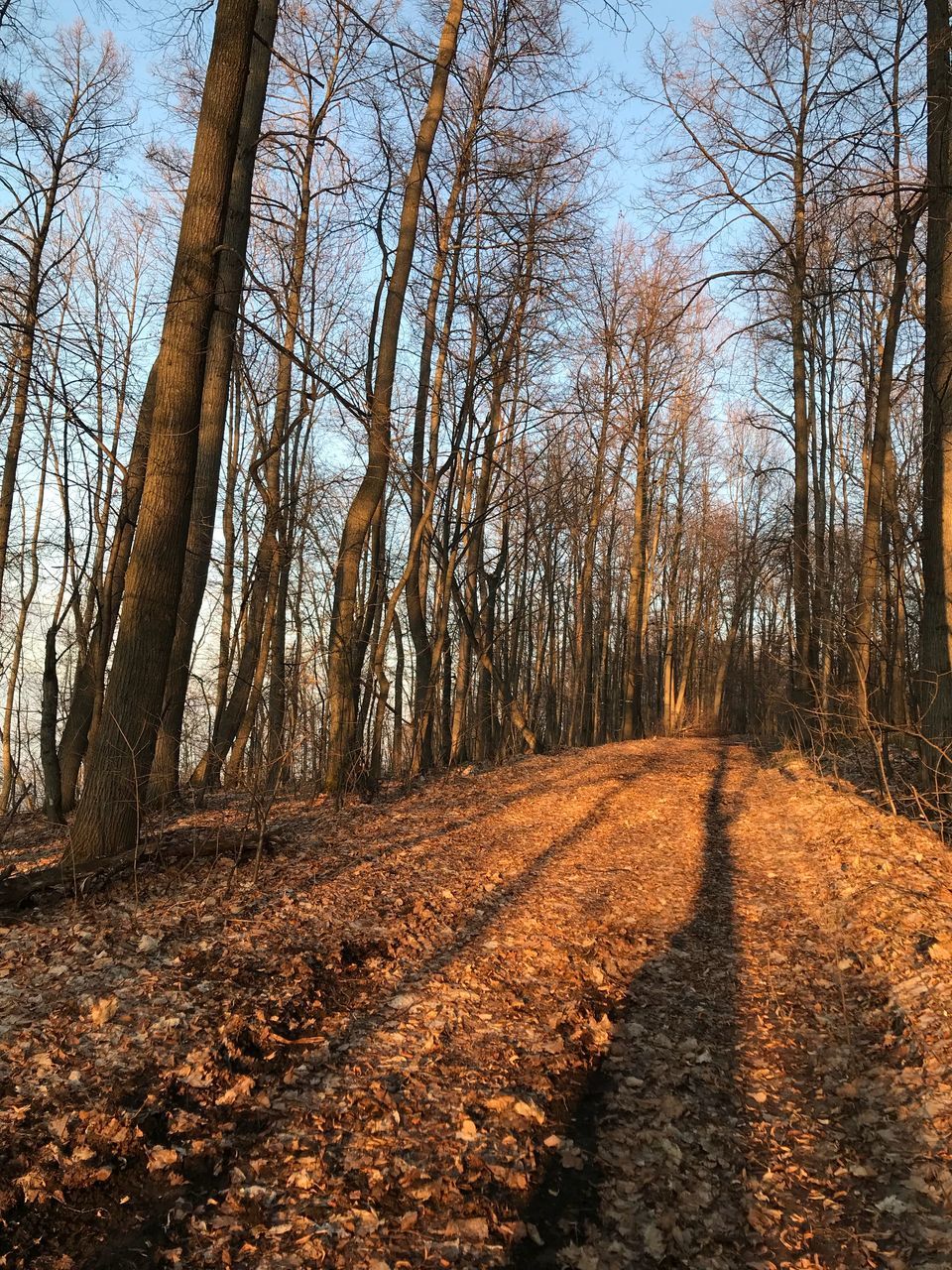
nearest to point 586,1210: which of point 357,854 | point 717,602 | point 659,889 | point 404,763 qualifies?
point 659,889

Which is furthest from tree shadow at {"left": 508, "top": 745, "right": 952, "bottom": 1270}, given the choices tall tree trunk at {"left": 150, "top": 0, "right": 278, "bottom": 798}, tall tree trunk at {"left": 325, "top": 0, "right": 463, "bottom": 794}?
tall tree trunk at {"left": 325, "top": 0, "right": 463, "bottom": 794}

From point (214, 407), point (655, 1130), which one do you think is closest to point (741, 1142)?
point (655, 1130)

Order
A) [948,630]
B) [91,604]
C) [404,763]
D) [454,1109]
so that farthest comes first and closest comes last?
[404,763] → [91,604] → [948,630] → [454,1109]

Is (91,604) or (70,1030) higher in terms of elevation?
(91,604)

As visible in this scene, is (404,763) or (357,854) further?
(404,763)

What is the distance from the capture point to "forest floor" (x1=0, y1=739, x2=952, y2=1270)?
265 centimetres

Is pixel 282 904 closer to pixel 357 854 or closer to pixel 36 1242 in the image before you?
pixel 357 854

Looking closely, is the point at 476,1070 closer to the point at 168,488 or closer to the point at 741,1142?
the point at 741,1142

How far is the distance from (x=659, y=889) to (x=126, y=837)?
4361 millimetres

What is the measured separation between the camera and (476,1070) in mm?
3682

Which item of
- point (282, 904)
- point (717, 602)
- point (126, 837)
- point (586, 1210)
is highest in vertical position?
point (717, 602)

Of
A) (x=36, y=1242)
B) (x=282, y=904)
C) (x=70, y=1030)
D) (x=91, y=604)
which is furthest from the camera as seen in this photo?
(x=91, y=604)

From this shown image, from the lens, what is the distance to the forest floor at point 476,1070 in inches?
104

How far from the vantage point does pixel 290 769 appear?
9734 mm
